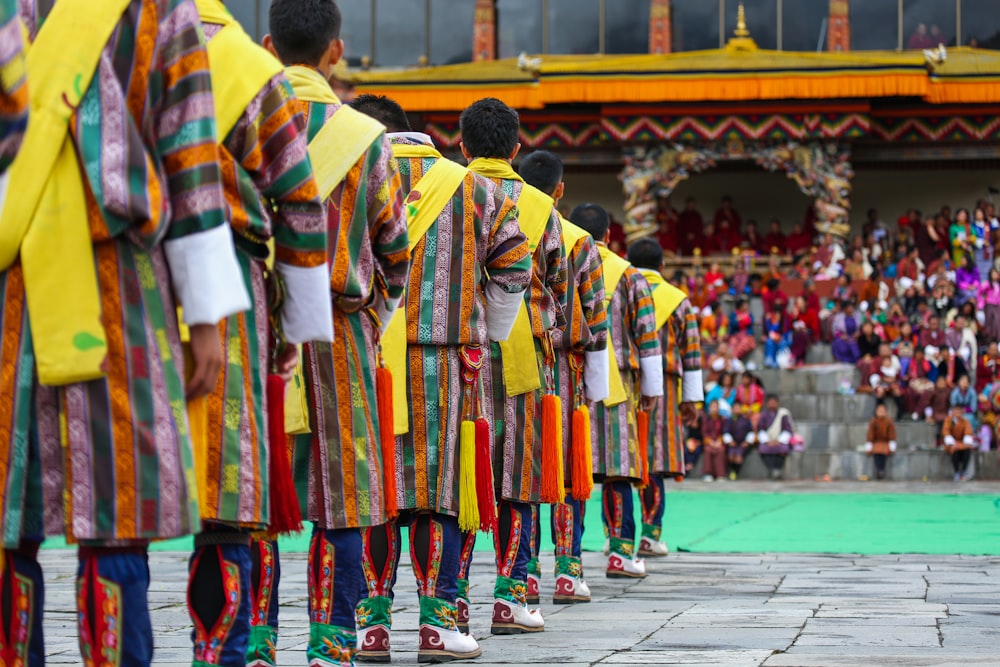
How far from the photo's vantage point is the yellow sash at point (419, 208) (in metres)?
4.81

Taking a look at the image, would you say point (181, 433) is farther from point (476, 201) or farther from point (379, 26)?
point (379, 26)

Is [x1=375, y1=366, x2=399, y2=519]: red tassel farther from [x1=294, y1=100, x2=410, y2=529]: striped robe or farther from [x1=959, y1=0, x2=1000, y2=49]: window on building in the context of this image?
[x1=959, y1=0, x2=1000, y2=49]: window on building

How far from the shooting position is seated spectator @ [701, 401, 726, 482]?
1695 centimetres

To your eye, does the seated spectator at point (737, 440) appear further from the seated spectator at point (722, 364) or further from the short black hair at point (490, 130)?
the short black hair at point (490, 130)

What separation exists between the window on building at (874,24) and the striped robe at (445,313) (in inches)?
795

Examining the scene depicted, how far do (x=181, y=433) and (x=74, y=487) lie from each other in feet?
0.61

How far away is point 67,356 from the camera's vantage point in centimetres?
259

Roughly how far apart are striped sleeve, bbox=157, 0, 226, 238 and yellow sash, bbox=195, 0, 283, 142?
0.72 feet

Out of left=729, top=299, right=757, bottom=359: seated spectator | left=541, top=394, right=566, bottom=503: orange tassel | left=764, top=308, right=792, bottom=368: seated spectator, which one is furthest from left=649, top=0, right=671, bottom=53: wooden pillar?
left=541, top=394, right=566, bottom=503: orange tassel

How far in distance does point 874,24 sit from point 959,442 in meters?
9.52

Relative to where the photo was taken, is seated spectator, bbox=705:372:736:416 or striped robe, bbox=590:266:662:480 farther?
seated spectator, bbox=705:372:736:416

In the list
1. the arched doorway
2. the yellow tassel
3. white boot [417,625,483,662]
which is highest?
the arched doorway

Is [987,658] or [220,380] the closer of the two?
[220,380]

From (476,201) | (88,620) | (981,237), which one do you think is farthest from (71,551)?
(981,237)
